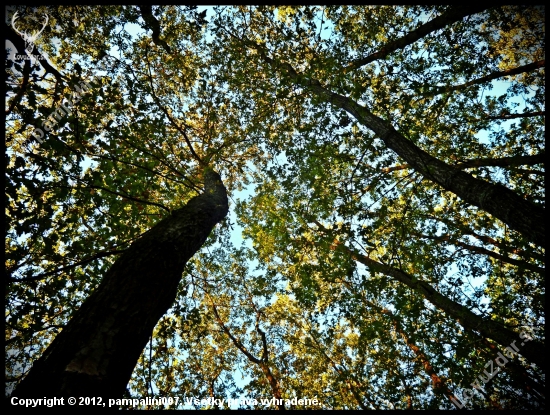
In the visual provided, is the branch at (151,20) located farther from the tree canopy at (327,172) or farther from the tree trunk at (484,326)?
the tree trunk at (484,326)

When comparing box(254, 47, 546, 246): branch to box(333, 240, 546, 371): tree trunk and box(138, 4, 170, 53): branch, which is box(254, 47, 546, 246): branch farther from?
box(138, 4, 170, 53): branch

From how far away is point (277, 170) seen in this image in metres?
8.77

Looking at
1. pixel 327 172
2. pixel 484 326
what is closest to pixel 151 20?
pixel 327 172

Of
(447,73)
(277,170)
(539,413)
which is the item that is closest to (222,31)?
(277,170)

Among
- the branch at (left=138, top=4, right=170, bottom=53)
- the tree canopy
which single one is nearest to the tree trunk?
the tree canopy

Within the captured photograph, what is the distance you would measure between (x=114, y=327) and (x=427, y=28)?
975 centimetres

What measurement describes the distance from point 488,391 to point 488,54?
31.0 ft

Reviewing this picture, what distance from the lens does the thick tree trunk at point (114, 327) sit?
2.24 metres

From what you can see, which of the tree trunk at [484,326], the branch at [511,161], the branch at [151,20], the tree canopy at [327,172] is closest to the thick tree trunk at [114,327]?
the tree canopy at [327,172]

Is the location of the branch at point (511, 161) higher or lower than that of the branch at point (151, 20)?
lower

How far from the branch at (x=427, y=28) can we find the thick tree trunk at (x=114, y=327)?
232 inches

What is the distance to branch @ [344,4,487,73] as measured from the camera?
6598mm

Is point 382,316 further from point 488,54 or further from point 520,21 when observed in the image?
point 520,21

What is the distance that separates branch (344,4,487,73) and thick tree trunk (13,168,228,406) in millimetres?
5891
